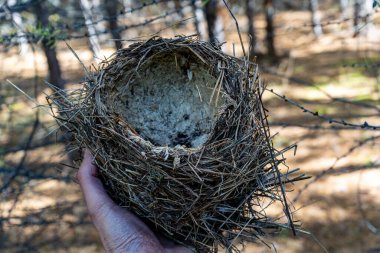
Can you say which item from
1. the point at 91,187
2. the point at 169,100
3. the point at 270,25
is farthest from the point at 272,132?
the point at 270,25

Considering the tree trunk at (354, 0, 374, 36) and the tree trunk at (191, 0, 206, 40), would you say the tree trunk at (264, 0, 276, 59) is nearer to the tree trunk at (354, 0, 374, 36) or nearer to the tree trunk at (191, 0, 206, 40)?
the tree trunk at (191, 0, 206, 40)

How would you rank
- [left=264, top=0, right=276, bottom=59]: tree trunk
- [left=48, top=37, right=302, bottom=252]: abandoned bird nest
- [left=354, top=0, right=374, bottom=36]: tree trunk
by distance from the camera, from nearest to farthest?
[left=48, top=37, right=302, bottom=252]: abandoned bird nest < [left=354, top=0, right=374, bottom=36]: tree trunk < [left=264, top=0, right=276, bottom=59]: tree trunk

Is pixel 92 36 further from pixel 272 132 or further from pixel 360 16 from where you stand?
pixel 272 132

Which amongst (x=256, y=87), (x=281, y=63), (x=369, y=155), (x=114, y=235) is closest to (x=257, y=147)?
(x=256, y=87)

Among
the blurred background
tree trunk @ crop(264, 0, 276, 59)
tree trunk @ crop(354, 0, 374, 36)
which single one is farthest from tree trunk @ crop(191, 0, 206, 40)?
tree trunk @ crop(264, 0, 276, 59)

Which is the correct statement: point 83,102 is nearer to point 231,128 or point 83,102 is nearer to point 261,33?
point 231,128

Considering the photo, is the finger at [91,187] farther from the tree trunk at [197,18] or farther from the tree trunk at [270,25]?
the tree trunk at [270,25]
